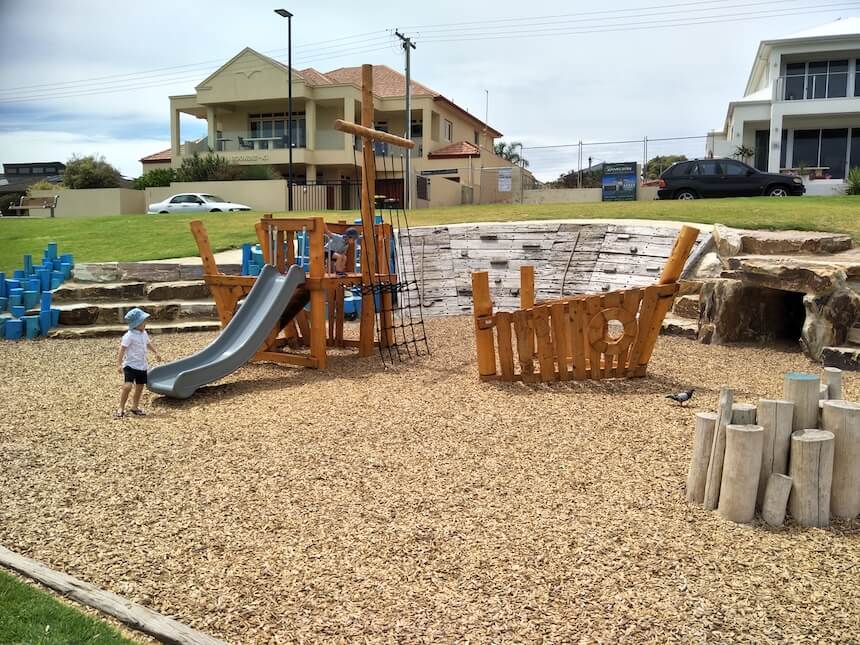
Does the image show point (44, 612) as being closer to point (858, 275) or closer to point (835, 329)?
point (835, 329)

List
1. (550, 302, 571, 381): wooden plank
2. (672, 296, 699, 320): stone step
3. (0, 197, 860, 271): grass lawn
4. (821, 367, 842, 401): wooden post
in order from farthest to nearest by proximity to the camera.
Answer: (0, 197, 860, 271): grass lawn → (672, 296, 699, 320): stone step → (550, 302, 571, 381): wooden plank → (821, 367, 842, 401): wooden post

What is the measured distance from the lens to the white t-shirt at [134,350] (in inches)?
263

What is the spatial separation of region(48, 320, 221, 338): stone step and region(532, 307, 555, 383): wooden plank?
619 cm

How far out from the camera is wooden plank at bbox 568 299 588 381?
23.9 feet

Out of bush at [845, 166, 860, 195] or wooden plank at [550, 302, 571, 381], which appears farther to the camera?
bush at [845, 166, 860, 195]

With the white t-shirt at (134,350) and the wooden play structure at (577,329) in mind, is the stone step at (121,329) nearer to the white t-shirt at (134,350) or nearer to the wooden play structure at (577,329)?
the white t-shirt at (134,350)

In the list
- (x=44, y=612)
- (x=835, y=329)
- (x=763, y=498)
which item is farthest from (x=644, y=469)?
(x=835, y=329)

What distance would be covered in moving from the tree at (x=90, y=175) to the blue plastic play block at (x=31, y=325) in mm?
34894

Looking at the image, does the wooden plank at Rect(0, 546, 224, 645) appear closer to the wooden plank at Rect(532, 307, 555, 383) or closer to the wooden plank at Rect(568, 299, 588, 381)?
the wooden plank at Rect(532, 307, 555, 383)

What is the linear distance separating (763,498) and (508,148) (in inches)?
2071

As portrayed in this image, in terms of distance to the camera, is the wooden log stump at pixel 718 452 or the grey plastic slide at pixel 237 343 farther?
the grey plastic slide at pixel 237 343

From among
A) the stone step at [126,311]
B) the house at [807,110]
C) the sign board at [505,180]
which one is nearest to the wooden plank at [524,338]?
the stone step at [126,311]

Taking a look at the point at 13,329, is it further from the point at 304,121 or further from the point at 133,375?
the point at 304,121

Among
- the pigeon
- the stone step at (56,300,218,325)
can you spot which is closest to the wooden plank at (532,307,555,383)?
the pigeon
